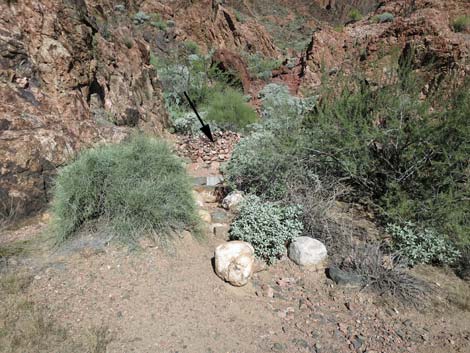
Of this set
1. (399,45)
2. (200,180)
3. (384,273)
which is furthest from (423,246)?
(399,45)

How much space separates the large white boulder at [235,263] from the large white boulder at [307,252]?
481 millimetres

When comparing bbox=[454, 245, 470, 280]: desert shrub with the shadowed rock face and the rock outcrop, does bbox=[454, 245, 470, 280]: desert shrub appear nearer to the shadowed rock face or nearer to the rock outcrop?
the rock outcrop

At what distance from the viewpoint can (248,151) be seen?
446cm

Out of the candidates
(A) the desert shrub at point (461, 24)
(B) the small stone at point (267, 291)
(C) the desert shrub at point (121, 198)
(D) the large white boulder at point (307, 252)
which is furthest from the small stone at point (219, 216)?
(A) the desert shrub at point (461, 24)

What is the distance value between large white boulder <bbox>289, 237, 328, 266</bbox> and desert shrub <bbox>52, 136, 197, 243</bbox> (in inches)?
38.4

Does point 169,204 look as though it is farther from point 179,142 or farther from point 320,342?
point 179,142

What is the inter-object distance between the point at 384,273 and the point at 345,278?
32 cm

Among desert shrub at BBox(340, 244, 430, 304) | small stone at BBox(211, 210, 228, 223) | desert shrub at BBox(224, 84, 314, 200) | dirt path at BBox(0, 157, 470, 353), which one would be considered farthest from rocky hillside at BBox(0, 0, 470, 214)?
desert shrub at BBox(340, 244, 430, 304)

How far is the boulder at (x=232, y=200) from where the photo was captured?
3836 mm

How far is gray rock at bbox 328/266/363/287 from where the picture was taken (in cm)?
→ 265

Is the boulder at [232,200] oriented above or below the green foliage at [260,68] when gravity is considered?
above

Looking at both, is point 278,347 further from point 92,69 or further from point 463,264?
point 92,69

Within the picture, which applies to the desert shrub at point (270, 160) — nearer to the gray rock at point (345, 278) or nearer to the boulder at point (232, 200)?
the boulder at point (232, 200)

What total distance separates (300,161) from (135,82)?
423 cm
